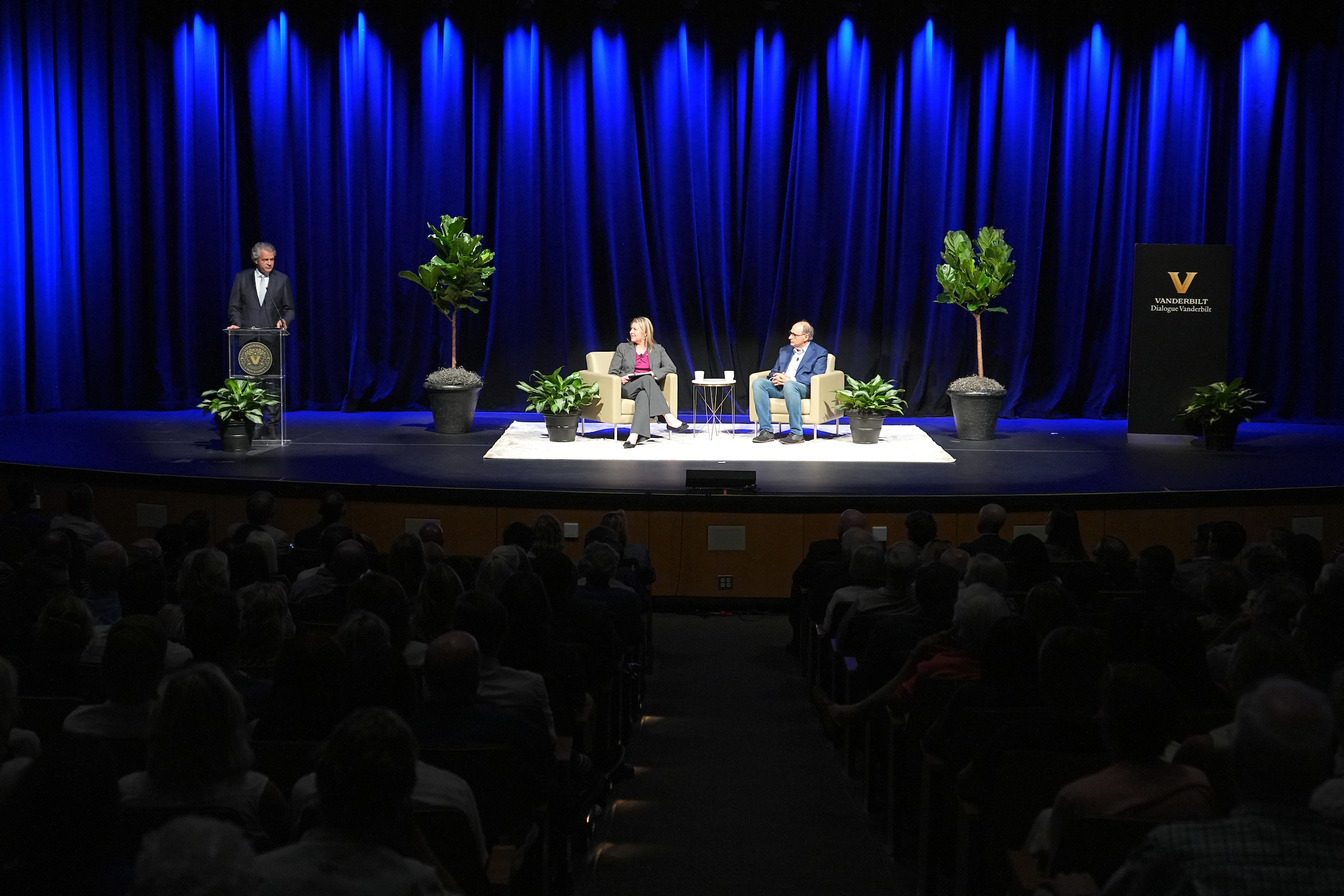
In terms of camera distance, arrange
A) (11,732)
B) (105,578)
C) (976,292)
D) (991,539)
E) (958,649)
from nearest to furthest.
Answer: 1. (11,732)
2. (958,649)
3. (105,578)
4. (991,539)
5. (976,292)

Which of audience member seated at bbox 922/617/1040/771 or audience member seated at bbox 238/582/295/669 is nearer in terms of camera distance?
audience member seated at bbox 922/617/1040/771

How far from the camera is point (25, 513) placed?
568cm

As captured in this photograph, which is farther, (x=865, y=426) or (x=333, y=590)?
(x=865, y=426)

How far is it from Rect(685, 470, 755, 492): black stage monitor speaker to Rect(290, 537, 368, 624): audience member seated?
9.22 feet

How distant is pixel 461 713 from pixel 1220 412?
7.88 metres

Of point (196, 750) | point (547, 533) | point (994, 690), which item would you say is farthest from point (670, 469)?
point (196, 750)

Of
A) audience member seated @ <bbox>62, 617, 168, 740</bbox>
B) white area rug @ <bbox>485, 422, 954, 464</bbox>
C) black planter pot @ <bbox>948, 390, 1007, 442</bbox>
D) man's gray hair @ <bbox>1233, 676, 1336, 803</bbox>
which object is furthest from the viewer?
black planter pot @ <bbox>948, 390, 1007, 442</bbox>

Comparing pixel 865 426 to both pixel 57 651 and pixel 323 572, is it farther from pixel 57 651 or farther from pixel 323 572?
pixel 57 651

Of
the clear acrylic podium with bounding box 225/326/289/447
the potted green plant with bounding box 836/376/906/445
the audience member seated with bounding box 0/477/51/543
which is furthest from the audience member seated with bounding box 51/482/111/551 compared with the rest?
the potted green plant with bounding box 836/376/906/445

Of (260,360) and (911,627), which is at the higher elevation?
Answer: (260,360)

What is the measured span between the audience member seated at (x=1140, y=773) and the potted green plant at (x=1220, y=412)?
25.0ft

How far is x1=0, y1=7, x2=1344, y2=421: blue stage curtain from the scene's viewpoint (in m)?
11.8

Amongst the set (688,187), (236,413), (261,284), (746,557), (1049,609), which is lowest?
(746,557)

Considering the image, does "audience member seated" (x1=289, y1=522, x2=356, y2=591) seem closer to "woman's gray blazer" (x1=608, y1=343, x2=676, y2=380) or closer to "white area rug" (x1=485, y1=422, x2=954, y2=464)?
"white area rug" (x1=485, y1=422, x2=954, y2=464)
